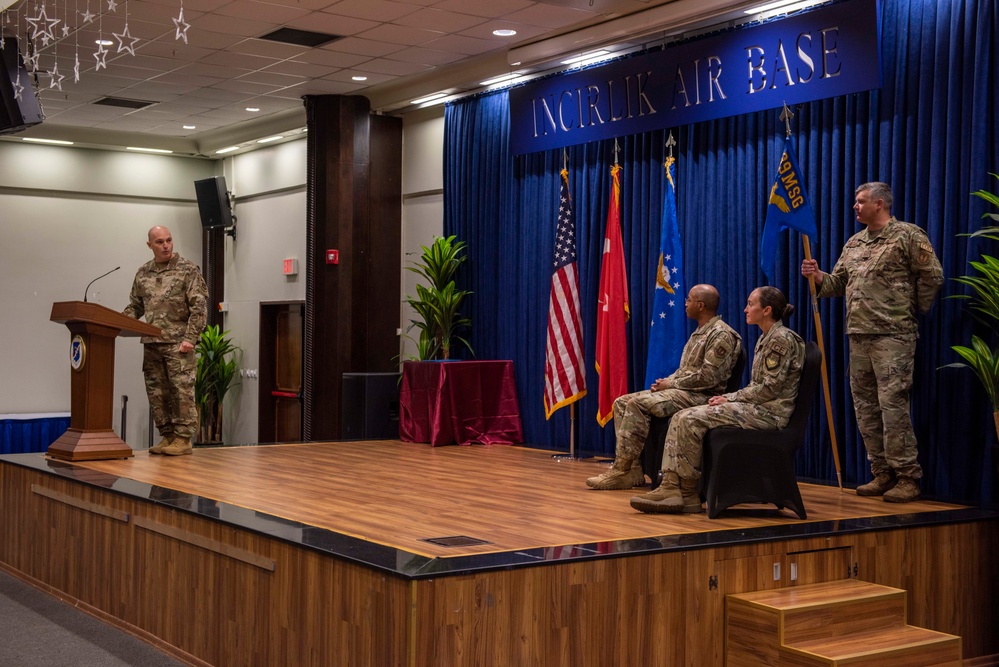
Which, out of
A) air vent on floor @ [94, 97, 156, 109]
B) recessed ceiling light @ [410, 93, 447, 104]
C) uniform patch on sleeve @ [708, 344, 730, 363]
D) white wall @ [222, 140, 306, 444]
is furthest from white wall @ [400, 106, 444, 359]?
uniform patch on sleeve @ [708, 344, 730, 363]

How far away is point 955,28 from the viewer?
6.22 m

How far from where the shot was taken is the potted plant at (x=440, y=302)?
9.80 metres

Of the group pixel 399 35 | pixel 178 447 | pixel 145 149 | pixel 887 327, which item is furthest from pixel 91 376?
pixel 145 149

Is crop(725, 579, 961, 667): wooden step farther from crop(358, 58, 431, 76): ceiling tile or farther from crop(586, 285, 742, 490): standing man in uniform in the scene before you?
crop(358, 58, 431, 76): ceiling tile

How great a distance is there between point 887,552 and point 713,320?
1.63 m

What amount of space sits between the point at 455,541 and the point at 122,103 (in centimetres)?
843

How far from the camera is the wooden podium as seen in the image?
7148mm

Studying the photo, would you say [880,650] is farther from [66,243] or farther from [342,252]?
[66,243]

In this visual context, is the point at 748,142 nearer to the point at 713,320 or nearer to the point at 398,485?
the point at 713,320

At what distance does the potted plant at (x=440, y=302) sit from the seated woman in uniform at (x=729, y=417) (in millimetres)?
4619

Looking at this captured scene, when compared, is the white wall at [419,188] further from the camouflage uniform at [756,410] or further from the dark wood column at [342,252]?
the camouflage uniform at [756,410]

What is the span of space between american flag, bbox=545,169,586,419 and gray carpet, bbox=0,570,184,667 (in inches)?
145

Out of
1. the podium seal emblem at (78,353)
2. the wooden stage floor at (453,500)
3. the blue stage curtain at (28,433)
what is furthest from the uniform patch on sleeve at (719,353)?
the blue stage curtain at (28,433)

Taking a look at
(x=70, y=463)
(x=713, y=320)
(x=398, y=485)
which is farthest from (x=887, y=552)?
(x=70, y=463)
